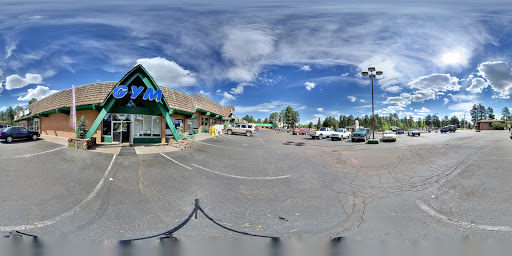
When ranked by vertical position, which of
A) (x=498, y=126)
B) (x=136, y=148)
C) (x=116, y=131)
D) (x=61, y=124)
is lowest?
(x=136, y=148)

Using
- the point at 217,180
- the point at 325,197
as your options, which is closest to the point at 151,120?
the point at 217,180

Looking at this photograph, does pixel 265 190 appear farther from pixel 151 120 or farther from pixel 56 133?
pixel 56 133

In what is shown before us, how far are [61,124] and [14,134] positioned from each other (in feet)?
9.30

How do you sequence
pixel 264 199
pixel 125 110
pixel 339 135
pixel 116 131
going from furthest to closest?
1. pixel 339 135
2. pixel 116 131
3. pixel 125 110
4. pixel 264 199

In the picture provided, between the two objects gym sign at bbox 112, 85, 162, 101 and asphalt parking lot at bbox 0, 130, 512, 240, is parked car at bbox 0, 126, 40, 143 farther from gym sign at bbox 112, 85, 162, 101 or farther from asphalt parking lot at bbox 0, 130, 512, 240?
asphalt parking lot at bbox 0, 130, 512, 240

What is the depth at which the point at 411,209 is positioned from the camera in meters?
3.83

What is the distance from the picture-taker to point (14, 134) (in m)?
13.7

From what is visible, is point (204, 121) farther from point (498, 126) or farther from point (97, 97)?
point (498, 126)

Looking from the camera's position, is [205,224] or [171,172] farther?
[171,172]

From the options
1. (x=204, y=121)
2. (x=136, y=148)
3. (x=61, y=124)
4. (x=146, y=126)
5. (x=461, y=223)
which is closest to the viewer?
(x=461, y=223)

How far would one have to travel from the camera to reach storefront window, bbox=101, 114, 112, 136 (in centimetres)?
1343

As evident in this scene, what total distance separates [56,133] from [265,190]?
21654mm

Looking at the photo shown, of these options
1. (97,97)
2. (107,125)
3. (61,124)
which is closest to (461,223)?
(107,125)

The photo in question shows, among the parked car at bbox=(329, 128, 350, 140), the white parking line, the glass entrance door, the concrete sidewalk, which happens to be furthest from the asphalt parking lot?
the parked car at bbox=(329, 128, 350, 140)
